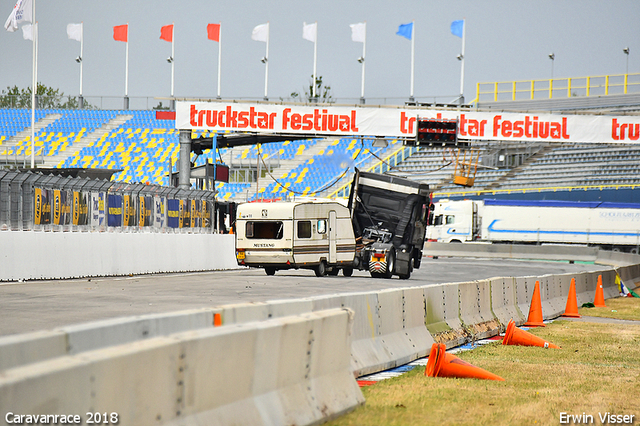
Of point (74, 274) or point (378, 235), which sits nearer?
point (74, 274)

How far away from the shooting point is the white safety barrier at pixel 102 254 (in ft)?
69.0

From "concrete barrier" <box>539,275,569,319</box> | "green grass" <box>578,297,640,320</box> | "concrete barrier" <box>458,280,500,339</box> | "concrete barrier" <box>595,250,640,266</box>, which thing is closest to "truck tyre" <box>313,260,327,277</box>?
"green grass" <box>578,297,640,320</box>

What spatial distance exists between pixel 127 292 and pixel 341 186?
1767 inches

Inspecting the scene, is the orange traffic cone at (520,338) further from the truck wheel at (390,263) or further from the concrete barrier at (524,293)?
the truck wheel at (390,263)

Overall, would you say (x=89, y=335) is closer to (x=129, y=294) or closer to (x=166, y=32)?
(x=129, y=294)

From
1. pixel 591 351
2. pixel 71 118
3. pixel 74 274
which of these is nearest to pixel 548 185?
pixel 71 118

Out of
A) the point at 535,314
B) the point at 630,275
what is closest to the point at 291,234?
the point at 535,314

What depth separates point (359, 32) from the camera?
5400cm

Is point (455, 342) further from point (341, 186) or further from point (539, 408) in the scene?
point (341, 186)

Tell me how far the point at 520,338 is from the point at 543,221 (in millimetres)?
47439

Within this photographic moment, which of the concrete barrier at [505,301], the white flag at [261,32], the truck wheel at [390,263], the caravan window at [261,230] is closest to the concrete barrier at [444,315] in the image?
the concrete barrier at [505,301]

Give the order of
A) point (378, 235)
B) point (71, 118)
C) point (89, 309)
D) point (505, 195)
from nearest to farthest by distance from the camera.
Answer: point (89, 309) < point (378, 235) < point (505, 195) < point (71, 118)

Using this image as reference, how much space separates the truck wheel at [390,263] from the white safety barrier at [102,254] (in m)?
6.51

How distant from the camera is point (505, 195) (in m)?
62.4
